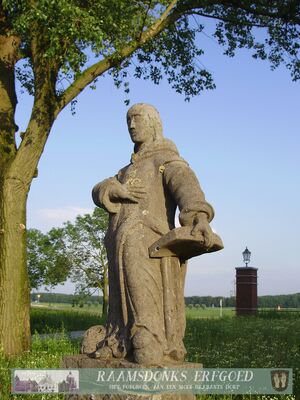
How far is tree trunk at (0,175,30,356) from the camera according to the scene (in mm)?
11773

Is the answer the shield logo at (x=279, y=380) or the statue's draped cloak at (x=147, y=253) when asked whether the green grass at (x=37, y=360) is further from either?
the shield logo at (x=279, y=380)

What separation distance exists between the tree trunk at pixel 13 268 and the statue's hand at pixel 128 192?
274 inches

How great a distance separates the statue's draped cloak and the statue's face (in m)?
0.09

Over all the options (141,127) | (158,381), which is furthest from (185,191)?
(158,381)

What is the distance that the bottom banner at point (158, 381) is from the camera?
4918 millimetres

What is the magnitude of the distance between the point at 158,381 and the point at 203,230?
124cm

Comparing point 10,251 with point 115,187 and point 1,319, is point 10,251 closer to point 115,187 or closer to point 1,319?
point 1,319

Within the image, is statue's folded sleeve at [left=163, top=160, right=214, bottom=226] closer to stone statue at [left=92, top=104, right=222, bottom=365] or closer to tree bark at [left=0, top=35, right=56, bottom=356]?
stone statue at [left=92, top=104, right=222, bottom=365]

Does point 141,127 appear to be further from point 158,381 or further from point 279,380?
point 279,380

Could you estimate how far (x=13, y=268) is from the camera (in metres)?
12.0

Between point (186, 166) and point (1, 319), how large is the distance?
7.44 meters

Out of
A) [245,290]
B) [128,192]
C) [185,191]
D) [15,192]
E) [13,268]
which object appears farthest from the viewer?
[245,290]

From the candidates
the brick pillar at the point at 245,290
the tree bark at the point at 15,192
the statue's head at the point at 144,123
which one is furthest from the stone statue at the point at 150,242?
the brick pillar at the point at 245,290

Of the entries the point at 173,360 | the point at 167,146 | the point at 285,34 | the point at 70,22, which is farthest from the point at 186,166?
the point at 285,34
